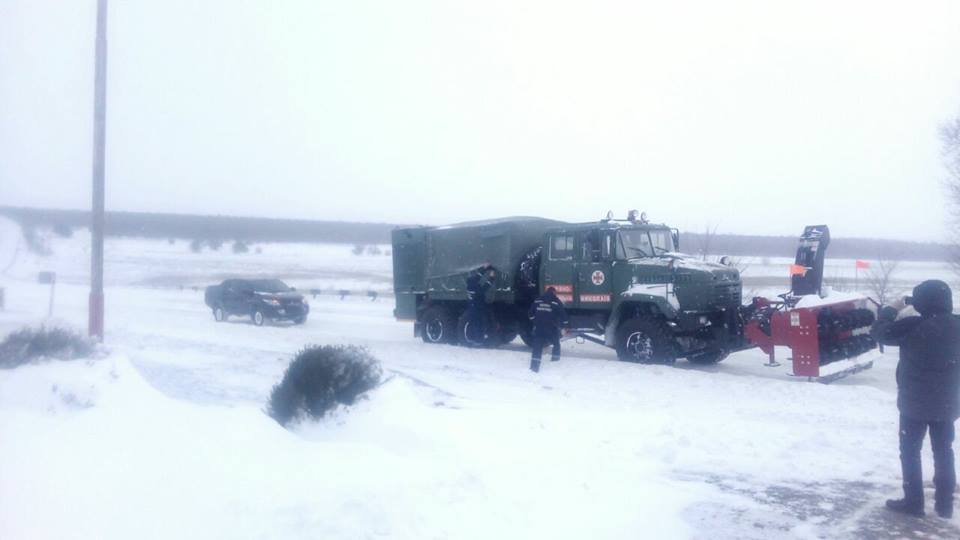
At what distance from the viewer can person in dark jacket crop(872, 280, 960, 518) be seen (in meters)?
6.51

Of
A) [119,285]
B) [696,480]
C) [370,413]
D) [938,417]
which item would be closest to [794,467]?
[696,480]

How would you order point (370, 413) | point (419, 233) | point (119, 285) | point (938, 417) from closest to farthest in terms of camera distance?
point (938, 417) → point (370, 413) → point (419, 233) → point (119, 285)

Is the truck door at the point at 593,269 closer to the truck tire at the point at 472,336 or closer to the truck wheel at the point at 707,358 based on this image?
the truck wheel at the point at 707,358

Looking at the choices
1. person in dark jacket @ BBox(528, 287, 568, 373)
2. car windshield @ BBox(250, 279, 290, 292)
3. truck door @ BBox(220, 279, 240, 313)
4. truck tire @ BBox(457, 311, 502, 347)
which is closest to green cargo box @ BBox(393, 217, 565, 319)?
truck tire @ BBox(457, 311, 502, 347)

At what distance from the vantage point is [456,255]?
64.9 ft

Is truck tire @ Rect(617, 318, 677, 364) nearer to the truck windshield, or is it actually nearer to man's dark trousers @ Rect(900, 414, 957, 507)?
the truck windshield

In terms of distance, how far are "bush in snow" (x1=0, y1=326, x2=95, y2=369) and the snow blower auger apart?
10.2 metres

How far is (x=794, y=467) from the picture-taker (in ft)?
26.6

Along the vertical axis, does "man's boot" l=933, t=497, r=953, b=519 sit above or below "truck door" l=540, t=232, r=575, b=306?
below

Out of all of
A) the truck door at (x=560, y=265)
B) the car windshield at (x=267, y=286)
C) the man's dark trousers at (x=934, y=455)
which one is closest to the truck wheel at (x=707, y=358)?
the truck door at (x=560, y=265)

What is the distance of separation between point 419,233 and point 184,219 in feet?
276

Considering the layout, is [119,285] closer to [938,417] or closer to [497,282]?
[497,282]

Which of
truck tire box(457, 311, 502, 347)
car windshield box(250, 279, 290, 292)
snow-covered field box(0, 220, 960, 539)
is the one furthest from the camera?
car windshield box(250, 279, 290, 292)

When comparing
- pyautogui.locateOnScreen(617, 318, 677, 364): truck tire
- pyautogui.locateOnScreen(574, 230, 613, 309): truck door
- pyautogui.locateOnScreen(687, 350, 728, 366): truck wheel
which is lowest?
pyautogui.locateOnScreen(687, 350, 728, 366): truck wheel
